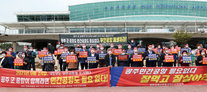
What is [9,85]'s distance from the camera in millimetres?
5508

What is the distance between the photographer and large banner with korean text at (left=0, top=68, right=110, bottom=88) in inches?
208

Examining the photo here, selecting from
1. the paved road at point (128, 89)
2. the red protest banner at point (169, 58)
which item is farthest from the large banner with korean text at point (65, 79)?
the red protest banner at point (169, 58)

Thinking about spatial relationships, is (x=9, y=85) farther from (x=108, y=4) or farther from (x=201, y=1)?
(x=201, y=1)

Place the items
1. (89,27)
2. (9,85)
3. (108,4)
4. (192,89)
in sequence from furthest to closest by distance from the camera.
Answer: (108,4) → (89,27) → (9,85) → (192,89)

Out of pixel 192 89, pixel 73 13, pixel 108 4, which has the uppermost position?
pixel 108 4

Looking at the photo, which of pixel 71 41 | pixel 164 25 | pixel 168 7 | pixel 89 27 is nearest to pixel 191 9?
pixel 168 7

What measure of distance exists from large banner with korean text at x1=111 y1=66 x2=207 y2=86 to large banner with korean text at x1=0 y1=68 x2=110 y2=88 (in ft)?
1.58

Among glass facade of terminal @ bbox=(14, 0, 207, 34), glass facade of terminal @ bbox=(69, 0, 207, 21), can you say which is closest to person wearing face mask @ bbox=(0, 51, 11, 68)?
glass facade of terminal @ bbox=(14, 0, 207, 34)

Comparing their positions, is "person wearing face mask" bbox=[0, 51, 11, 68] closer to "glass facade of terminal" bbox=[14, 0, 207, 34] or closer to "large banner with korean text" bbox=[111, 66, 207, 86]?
"large banner with korean text" bbox=[111, 66, 207, 86]

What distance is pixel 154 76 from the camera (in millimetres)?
5273

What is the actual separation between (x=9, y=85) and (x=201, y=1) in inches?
2780

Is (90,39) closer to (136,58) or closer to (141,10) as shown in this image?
(136,58)

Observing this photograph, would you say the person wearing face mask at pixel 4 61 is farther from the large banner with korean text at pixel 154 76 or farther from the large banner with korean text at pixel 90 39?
the large banner with korean text at pixel 154 76

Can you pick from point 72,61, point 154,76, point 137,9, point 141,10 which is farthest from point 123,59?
point 141,10
